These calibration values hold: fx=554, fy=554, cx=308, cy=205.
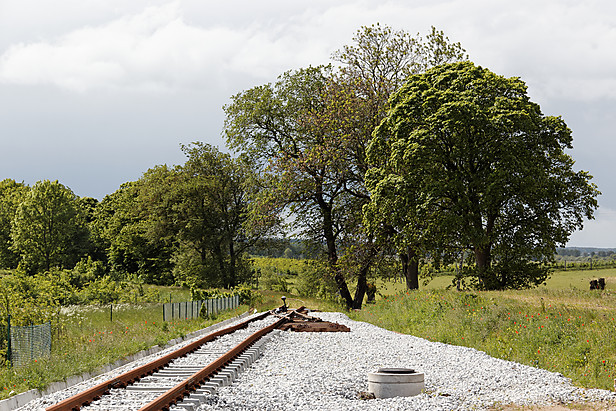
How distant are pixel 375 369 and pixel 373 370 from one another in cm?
11

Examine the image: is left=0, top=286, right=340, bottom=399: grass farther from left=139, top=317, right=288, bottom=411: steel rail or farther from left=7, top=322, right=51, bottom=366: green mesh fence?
left=139, top=317, right=288, bottom=411: steel rail

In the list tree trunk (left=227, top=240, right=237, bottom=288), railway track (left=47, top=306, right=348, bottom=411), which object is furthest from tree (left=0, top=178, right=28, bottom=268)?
railway track (left=47, top=306, right=348, bottom=411)

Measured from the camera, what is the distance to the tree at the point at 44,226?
226ft

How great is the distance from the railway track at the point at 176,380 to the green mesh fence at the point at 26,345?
2926mm

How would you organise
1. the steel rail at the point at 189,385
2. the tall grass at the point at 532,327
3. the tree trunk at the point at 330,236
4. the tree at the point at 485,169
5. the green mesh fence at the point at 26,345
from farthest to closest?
the tree trunk at the point at 330,236 < the tree at the point at 485,169 < the green mesh fence at the point at 26,345 < the tall grass at the point at 532,327 < the steel rail at the point at 189,385

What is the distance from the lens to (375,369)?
11.7 metres

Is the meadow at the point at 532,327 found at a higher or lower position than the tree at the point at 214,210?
lower

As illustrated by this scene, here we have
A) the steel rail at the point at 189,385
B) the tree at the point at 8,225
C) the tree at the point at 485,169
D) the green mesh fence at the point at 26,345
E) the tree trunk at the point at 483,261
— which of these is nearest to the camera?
the steel rail at the point at 189,385

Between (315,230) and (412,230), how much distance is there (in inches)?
456

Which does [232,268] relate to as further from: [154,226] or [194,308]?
[194,308]

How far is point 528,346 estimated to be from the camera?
1282 centimetres

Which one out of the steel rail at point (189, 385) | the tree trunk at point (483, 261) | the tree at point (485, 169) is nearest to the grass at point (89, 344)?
the steel rail at point (189, 385)

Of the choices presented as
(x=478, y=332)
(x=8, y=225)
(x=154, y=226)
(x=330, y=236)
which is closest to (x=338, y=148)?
(x=330, y=236)

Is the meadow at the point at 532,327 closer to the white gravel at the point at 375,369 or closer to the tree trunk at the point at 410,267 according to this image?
the white gravel at the point at 375,369
